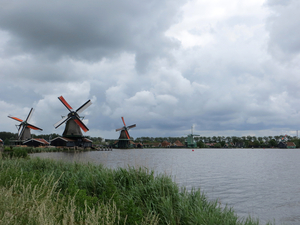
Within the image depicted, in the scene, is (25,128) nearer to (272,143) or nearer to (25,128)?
(25,128)

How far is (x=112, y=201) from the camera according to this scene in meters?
5.66

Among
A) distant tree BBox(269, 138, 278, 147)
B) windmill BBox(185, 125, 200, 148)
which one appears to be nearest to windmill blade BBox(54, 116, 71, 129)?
windmill BBox(185, 125, 200, 148)

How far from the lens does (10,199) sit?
14.4ft

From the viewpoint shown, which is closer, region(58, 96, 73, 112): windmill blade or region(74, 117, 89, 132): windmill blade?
region(74, 117, 89, 132): windmill blade

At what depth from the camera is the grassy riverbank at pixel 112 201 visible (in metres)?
3.96

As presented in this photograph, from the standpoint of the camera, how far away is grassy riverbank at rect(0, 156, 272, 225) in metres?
3.96

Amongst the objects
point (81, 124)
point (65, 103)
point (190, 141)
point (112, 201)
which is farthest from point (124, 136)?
point (112, 201)

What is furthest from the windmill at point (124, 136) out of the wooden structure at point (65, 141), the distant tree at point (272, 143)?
the distant tree at point (272, 143)

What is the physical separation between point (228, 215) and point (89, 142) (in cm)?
6477

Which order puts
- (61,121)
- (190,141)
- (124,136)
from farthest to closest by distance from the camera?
(190,141)
(124,136)
(61,121)

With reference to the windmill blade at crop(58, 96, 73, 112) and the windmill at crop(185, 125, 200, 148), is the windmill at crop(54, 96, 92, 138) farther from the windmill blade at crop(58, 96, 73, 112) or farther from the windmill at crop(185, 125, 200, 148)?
the windmill at crop(185, 125, 200, 148)

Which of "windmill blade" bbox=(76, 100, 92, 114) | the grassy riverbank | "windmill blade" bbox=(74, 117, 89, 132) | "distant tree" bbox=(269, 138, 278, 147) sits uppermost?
"windmill blade" bbox=(76, 100, 92, 114)

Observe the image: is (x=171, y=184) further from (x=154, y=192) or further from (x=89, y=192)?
(x=89, y=192)

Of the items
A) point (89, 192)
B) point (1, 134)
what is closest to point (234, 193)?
point (89, 192)
